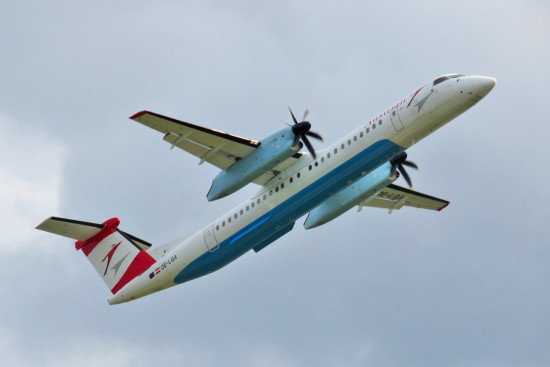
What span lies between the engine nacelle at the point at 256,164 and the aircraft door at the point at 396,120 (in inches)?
136

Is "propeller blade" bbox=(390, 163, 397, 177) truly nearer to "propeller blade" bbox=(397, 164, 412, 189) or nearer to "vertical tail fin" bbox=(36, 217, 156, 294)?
"propeller blade" bbox=(397, 164, 412, 189)

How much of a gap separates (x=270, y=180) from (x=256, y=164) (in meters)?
1.68

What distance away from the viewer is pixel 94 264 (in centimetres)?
3994

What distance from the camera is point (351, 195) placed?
124 feet

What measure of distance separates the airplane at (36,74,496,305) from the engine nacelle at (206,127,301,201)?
4cm

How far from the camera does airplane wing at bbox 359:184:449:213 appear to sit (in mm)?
41500

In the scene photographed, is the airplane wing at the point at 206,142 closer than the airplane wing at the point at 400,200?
Yes

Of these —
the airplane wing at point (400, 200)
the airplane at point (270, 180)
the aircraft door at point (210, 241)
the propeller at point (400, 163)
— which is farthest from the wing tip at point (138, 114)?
the airplane wing at point (400, 200)

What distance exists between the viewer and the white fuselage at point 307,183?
3322 cm

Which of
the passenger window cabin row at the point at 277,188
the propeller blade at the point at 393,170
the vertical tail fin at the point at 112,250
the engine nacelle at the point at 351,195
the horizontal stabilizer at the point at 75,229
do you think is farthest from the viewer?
the vertical tail fin at the point at 112,250

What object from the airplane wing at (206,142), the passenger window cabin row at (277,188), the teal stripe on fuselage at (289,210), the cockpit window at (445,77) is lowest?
the teal stripe on fuselage at (289,210)

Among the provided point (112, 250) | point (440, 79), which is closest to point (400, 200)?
point (440, 79)

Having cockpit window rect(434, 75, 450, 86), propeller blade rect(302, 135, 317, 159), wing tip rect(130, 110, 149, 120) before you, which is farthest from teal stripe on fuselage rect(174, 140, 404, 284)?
wing tip rect(130, 110, 149, 120)

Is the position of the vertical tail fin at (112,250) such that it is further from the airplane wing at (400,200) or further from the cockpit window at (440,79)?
the cockpit window at (440,79)
